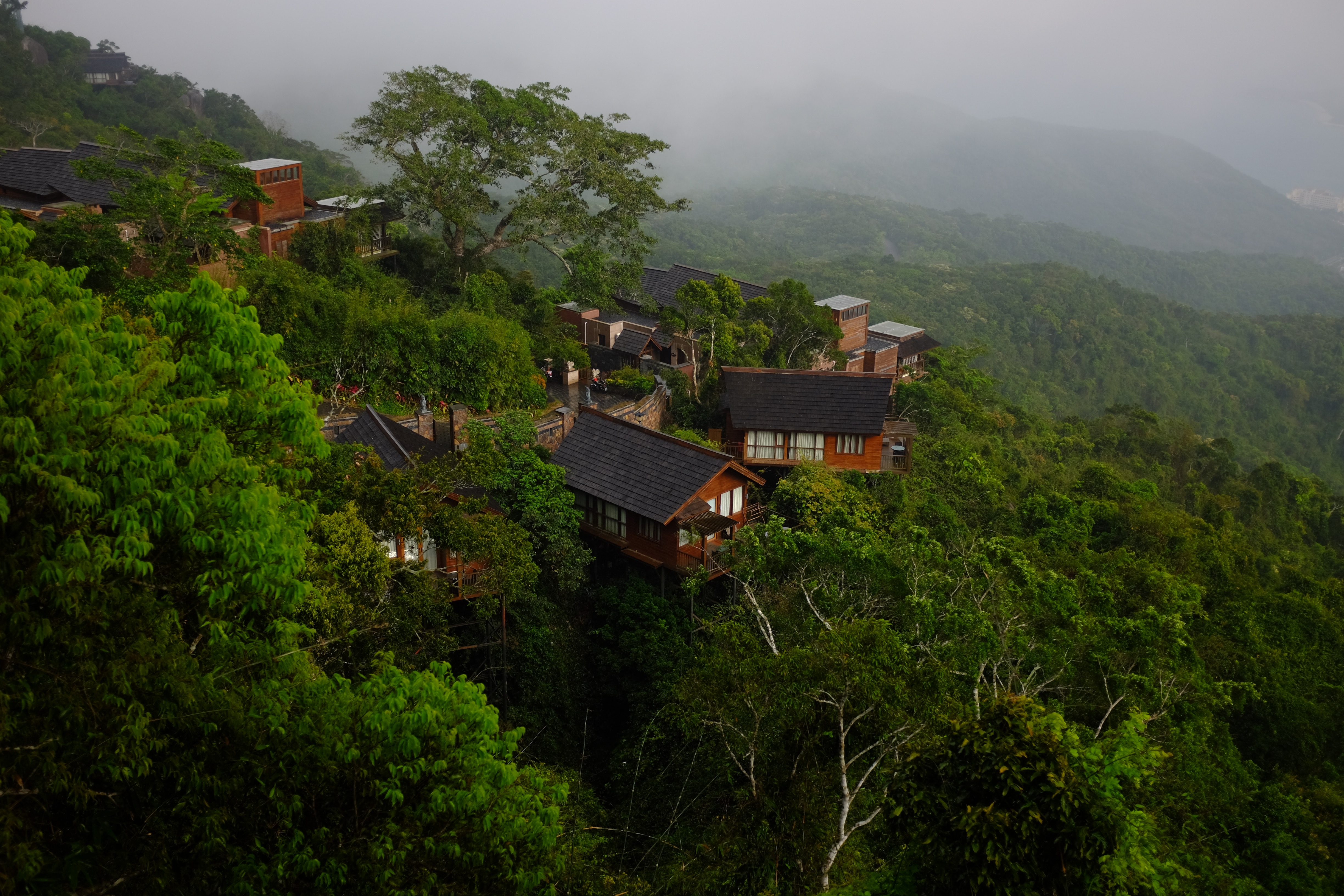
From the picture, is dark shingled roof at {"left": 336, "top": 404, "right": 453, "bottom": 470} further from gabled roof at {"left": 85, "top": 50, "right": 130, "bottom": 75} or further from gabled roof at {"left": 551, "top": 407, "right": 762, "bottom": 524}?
gabled roof at {"left": 85, "top": 50, "right": 130, "bottom": 75}

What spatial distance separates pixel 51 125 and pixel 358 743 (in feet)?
239

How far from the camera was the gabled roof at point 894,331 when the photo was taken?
2197 inches

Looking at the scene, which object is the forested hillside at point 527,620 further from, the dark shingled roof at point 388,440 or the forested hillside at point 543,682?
the dark shingled roof at point 388,440

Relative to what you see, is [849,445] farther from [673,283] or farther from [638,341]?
[673,283]

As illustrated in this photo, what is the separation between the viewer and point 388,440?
2395 cm

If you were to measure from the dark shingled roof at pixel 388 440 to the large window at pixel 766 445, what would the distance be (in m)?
11.0

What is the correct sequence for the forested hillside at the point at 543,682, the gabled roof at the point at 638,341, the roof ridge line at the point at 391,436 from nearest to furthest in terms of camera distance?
the forested hillside at the point at 543,682, the roof ridge line at the point at 391,436, the gabled roof at the point at 638,341

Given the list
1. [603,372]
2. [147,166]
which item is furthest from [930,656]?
[147,166]

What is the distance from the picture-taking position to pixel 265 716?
10805 mm

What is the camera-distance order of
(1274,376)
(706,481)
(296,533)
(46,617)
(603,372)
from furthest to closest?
(1274,376)
(603,372)
(706,481)
(296,533)
(46,617)

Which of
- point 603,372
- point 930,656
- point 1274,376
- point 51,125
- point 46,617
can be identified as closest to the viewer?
point 46,617

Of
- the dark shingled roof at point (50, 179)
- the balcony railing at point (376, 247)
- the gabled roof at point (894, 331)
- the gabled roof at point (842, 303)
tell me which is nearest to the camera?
the dark shingled roof at point (50, 179)

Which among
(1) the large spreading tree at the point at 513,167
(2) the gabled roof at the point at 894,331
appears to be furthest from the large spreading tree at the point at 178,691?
(2) the gabled roof at the point at 894,331

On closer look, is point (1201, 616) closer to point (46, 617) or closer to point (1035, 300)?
point (46, 617)
